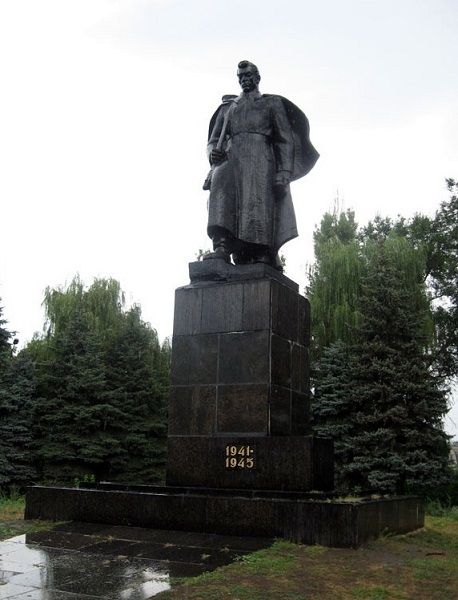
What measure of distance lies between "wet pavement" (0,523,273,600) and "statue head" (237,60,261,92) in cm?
602

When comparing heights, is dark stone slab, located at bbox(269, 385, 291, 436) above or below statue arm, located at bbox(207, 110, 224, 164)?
below

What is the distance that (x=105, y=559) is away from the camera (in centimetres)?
563

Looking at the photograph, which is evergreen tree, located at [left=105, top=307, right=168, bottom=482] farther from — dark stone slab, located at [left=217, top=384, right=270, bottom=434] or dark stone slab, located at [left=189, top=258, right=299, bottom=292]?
dark stone slab, located at [left=217, top=384, right=270, bottom=434]

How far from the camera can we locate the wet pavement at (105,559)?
15.1ft

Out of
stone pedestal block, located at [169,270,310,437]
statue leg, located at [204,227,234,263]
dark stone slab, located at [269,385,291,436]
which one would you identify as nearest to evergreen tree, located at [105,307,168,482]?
statue leg, located at [204,227,234,263]

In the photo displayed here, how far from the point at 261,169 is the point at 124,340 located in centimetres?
1852

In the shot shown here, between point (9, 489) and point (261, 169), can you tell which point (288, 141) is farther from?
point (9, 489)

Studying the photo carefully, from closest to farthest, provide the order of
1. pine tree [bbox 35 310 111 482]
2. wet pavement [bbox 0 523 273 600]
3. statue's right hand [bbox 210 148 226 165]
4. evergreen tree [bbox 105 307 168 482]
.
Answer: wet pavement [bbox 0 523 273 600] → statue's right hand [bbox 210 148 226 165] → pine tree [bbox 35 310 111 482] → evergreen tree [bbox 105 307 168 482]

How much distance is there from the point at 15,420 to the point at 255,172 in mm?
17767

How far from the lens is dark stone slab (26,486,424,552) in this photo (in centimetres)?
596

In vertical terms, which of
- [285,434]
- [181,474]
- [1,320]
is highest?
[1,320]

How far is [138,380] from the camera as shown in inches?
1011

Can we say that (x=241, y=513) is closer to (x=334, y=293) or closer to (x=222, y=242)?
(x=222, y=242)

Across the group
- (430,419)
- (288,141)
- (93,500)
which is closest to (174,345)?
(93,500)
